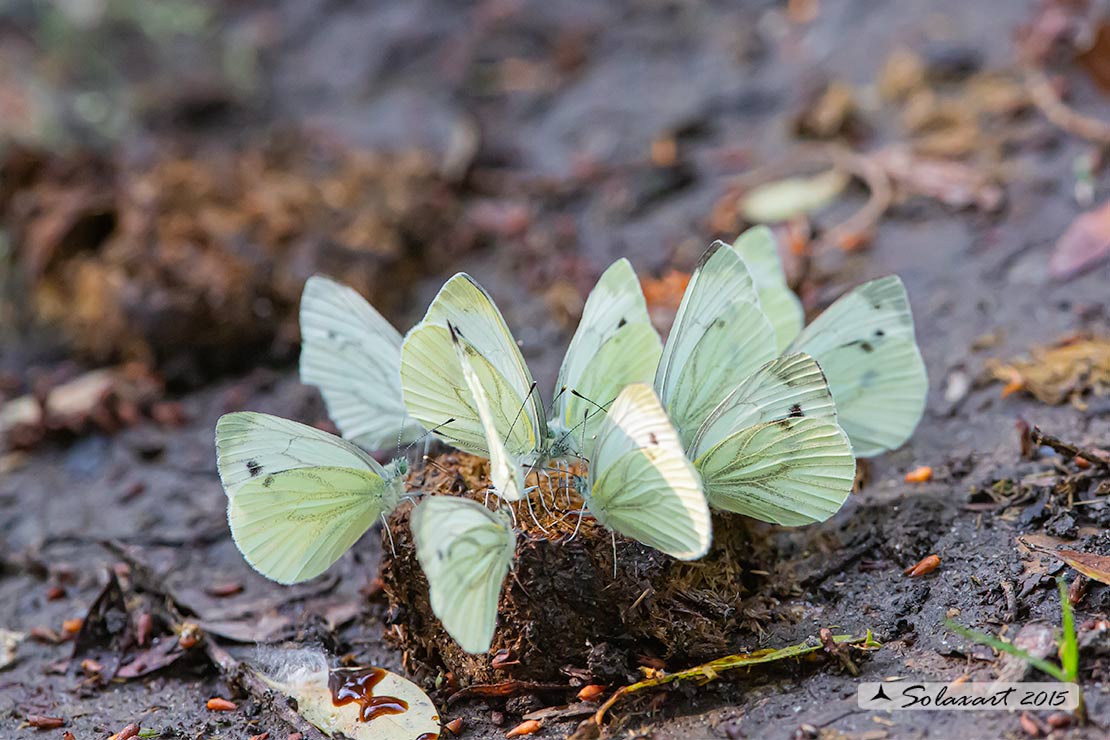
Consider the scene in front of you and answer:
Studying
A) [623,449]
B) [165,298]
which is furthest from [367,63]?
[623,449]

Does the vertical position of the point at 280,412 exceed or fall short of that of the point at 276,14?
it falls short

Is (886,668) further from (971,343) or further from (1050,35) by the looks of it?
(1050,35)

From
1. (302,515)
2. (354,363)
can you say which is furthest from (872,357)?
(302,515)

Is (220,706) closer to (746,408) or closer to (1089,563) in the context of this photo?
(746,408)

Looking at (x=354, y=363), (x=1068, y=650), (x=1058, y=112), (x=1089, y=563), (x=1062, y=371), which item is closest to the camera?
(x=1068, y=650)

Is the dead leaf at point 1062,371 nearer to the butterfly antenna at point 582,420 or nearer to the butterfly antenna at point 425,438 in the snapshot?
the butterfly antenna at point 582,420

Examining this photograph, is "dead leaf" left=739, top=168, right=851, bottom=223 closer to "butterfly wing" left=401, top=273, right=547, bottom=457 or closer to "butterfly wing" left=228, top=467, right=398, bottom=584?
"butterfly wing" left=401, top=273, right=547, bottom=457

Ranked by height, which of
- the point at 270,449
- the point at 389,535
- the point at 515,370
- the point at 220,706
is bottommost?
the point at 220,706
